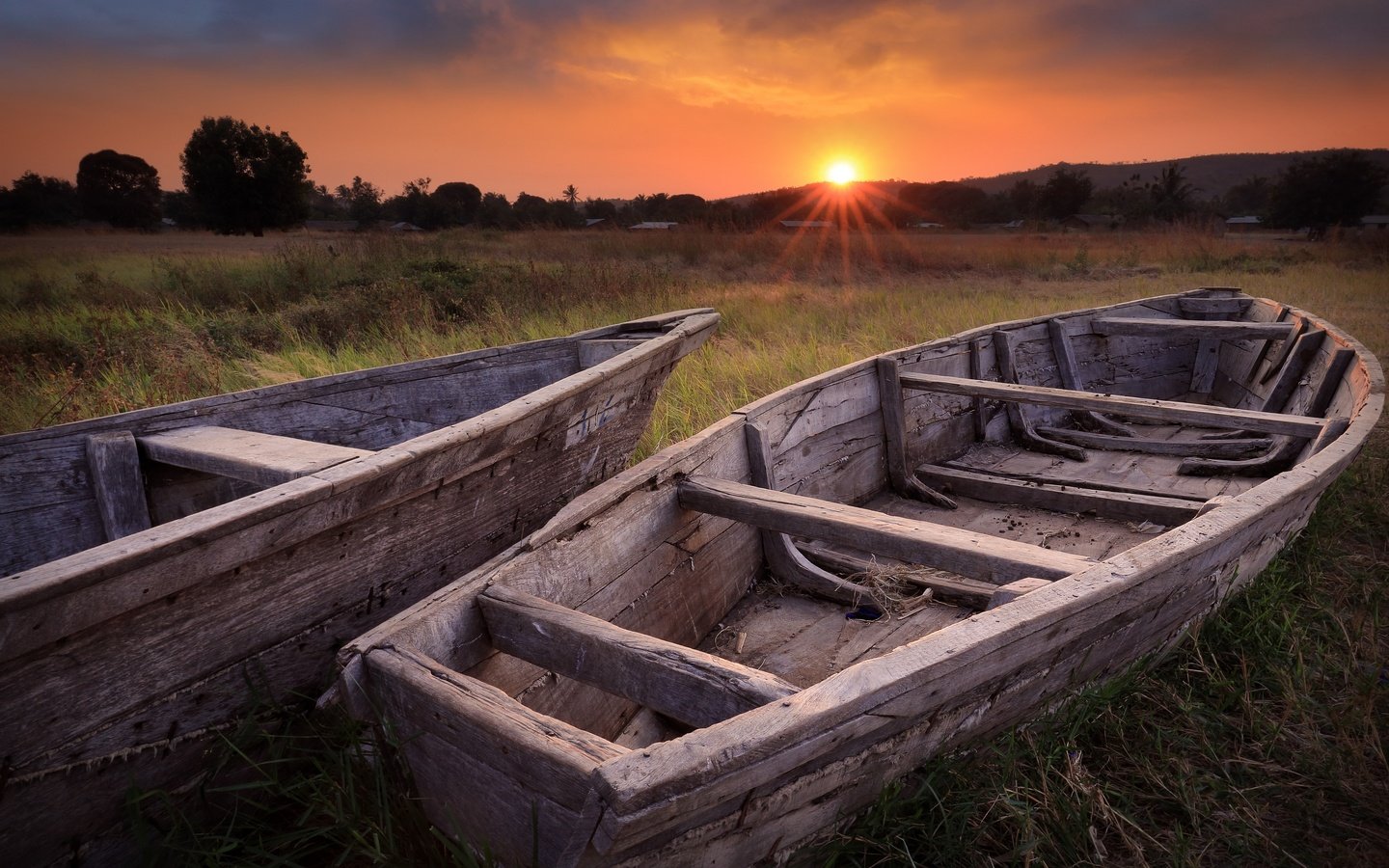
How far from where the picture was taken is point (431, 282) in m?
8.89

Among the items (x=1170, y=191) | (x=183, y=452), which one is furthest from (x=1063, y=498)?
(x=1170, y=191)

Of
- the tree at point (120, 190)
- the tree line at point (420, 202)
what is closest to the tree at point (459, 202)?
the tree line at point (420, 202)

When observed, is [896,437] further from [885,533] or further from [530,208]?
[530,208]

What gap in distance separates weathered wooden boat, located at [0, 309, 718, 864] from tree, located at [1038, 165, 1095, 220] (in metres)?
55.6

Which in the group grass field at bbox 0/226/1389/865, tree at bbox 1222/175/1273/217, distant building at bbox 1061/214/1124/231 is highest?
tree at bbox 1222/175/1273/217

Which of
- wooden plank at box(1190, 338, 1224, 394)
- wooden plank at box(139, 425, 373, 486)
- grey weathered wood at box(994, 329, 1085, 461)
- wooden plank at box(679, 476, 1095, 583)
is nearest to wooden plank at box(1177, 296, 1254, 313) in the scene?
wooden plank at box(1190, 338, 1224, 394)

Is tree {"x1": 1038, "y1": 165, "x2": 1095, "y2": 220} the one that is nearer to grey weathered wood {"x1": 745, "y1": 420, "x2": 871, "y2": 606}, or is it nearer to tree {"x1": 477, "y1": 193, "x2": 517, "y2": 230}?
tree {"x1": 477, "y1": 193, "x2": 517, "y2": 230}

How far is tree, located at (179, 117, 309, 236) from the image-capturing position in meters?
29.9

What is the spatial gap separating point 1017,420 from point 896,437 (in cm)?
123

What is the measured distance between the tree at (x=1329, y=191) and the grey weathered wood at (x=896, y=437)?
130 ft

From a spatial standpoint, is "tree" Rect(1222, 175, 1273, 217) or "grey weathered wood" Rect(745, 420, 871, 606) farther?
"tree" Rect(1222, 175, 1273, 217)

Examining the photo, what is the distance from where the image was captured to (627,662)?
1.57 m

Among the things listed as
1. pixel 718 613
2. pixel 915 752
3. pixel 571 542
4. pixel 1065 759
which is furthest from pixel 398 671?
pixel 1065 759

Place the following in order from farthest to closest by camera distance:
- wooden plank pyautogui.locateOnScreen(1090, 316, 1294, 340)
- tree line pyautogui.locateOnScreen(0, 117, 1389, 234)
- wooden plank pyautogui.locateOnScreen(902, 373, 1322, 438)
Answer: tree line pyautogui.locateOnScreen(0, 117, 1389, 234) → wooden plank pyautogui.locateOnScreen(1090, 316, 1294, 340) → wooden plank pyautogui.locateOnScreen(902, 373, 1322, 438)
